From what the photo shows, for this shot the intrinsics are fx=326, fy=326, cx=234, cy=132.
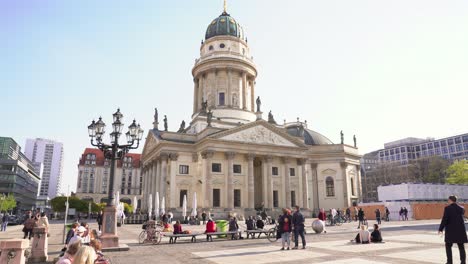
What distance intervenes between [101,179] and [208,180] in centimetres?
6833

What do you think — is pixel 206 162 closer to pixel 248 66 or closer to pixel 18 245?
pixel 248 66

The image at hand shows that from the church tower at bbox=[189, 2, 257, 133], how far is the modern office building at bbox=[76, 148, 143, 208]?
162ft

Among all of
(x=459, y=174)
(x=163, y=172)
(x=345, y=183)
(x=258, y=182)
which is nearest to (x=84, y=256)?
(x=163, y=172)

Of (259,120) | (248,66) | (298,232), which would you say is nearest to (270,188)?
(259,120)

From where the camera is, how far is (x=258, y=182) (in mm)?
48812

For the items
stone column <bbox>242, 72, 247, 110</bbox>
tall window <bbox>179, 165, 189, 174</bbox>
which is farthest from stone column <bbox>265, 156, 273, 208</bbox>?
stone column <bbox>242, 72, 247, 110</bbox>

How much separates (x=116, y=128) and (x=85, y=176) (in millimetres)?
90098

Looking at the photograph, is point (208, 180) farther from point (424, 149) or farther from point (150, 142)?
point (424, 149)

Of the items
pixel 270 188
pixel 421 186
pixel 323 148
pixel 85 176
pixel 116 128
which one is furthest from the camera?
pixel 85 176

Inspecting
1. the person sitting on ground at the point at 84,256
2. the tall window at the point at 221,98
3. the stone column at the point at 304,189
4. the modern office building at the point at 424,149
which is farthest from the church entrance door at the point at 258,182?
the modern office building at the point at 424,149

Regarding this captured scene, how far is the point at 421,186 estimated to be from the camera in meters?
41.2

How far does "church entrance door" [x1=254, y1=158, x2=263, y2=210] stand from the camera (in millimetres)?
47844

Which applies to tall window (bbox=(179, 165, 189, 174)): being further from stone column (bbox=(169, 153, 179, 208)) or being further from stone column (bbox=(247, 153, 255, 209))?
stone column (bbox=(247, 153, 255, 209))

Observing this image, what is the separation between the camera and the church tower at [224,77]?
53281 millimetres
